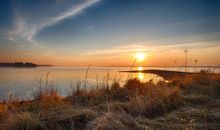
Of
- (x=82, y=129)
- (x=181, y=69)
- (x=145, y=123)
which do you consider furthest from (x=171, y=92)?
(x=181, y=69)

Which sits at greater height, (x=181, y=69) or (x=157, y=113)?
(x=181, y=69)

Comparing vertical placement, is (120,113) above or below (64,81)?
above

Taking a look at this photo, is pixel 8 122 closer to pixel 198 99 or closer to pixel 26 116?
pixel 26 116

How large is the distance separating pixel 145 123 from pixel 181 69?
21.6 feet

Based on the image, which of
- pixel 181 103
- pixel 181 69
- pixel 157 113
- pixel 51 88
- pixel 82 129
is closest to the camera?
pixel 82 129

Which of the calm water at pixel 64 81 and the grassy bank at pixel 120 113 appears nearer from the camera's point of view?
the grassy bank at pixel 120 113

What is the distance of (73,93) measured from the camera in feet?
23.9

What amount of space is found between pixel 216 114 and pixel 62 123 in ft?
9.14

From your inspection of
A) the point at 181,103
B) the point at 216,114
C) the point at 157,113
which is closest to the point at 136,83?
the point at 181,103

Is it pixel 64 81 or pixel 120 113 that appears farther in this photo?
pixel 64 81

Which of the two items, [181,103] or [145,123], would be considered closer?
[145,123]

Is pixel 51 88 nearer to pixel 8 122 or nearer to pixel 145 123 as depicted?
pixel 8 122

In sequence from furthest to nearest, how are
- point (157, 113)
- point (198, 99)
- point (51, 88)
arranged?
1. point (51, 88)
2. point (198, 99)
3. point (157, 113)

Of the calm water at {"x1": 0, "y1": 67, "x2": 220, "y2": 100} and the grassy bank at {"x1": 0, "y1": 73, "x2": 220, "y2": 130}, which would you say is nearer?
the grassy bank at {"x1": 0, "y1": 73, "x2": 220, "y2": 130}
